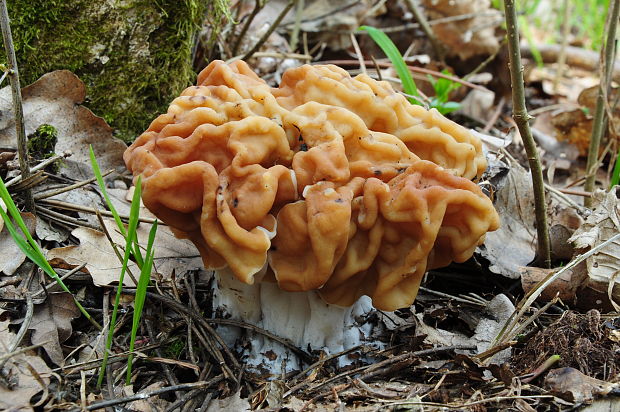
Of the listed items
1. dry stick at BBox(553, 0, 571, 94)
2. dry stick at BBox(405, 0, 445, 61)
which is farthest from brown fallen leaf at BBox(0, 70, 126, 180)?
dry stick at BBox(553, 0, 571, 94)

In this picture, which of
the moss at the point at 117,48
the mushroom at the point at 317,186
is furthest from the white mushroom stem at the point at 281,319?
the moss at the point at 117,48

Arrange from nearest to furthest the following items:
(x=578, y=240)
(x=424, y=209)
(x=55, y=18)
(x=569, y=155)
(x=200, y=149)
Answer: (x=424, y=209)
(x=200, y=149)
(x=578, y=240)
(x=55, y=18)
(x=569, y=155)

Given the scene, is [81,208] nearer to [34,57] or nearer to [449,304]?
[34,57]

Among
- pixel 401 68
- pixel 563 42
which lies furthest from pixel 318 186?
pixel 563 42

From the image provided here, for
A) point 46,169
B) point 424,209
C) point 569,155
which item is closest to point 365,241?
point 424,209

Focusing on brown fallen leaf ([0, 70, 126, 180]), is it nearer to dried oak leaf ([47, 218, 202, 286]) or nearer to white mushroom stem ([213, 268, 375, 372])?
dried oak leaf ([47, 218, 202, 286])

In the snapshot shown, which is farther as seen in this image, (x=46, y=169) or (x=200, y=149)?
(x=46, y=169)

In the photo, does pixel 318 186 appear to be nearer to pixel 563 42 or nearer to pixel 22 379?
pixel 22 379
